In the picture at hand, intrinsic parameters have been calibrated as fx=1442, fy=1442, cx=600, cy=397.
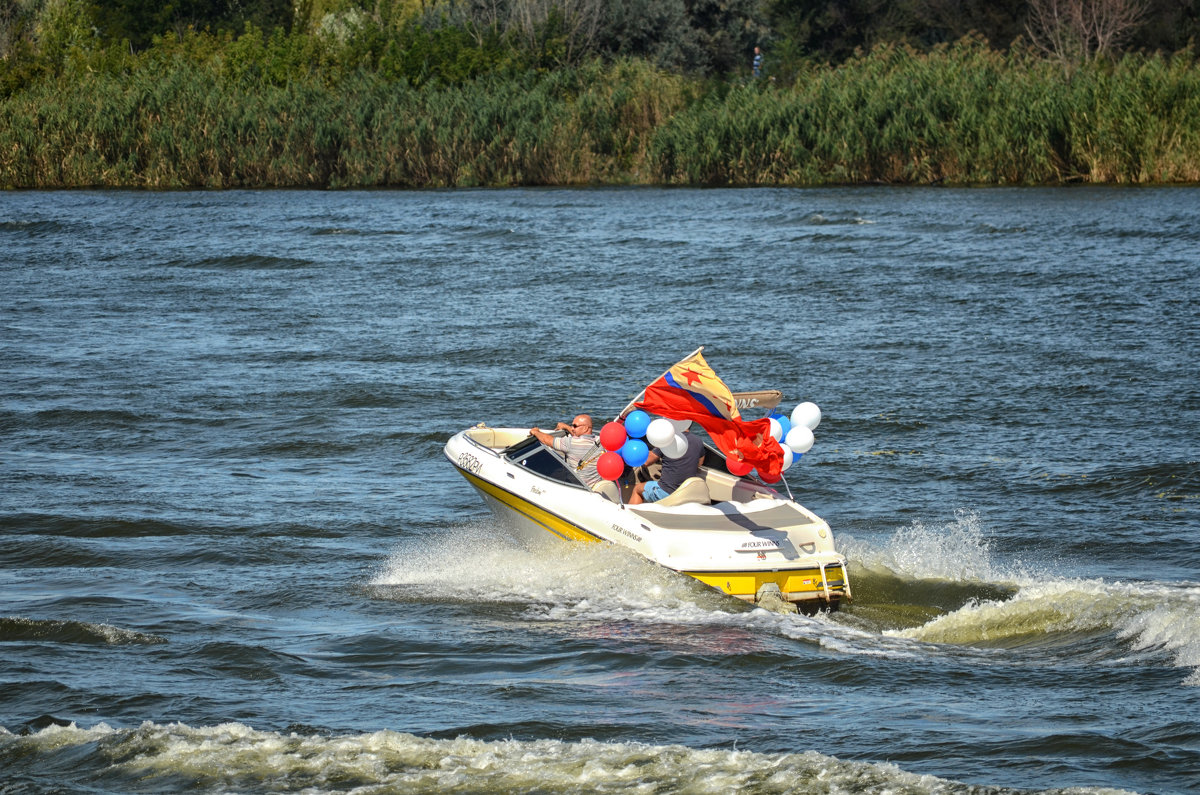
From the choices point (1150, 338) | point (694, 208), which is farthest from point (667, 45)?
point (1150, 338)

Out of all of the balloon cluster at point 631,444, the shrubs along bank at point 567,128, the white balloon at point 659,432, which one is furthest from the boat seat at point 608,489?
the shrubs along bank at point 567,128

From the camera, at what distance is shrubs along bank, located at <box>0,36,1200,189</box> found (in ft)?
116

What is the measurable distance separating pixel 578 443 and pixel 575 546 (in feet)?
4.01

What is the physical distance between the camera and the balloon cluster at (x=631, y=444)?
35.6 feet

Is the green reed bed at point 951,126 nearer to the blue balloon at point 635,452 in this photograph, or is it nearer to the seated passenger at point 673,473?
the seated passenger at point 673,473

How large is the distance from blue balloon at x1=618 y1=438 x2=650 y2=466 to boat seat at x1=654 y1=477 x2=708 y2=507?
345 mm

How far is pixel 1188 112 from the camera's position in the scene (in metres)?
33.2

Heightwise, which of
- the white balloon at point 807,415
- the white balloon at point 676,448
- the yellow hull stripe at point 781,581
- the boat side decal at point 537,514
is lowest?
the yellow hull stripe at point 781,581

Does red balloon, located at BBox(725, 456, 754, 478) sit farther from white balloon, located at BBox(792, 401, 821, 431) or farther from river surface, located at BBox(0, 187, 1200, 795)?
river surface, located at BBox(0, 187, 1200, 795)

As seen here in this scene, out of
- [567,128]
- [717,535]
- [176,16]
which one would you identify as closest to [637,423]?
[717,535]

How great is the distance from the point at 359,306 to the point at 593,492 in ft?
44.9

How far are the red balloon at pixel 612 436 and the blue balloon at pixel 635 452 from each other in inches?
2.6

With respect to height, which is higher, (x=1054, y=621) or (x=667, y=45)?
(x=667, y=45)

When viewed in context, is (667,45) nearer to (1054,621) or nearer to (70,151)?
(70,151)
